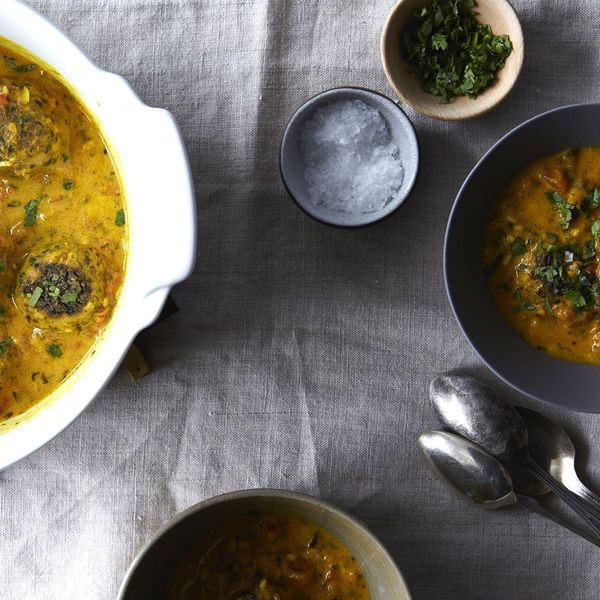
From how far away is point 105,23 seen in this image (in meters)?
2.60

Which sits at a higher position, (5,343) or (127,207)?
(127,207)

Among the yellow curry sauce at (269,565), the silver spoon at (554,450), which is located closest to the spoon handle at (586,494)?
the silver spoon at (554,450)

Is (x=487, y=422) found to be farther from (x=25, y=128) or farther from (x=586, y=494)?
(x=25, y=128)

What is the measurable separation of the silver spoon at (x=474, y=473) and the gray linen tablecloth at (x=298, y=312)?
0.07m

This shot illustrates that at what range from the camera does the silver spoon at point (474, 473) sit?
252 cm

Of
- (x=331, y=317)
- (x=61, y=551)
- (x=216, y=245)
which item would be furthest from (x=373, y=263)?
(x=61, y=551)

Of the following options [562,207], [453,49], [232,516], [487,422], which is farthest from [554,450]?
[453,49]

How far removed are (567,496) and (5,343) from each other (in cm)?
183

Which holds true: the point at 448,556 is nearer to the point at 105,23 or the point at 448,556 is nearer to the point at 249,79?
the point at 249,79

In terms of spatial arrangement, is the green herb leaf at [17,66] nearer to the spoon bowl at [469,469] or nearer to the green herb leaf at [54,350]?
the green herb leaf at [54,350]

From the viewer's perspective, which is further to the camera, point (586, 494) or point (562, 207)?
point (586, 494)

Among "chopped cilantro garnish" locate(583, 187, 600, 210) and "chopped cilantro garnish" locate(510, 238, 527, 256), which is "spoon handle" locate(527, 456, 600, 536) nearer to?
"chopped cilantro garnish" locate(510, 238, 527, 256)

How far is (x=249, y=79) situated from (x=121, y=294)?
85 centimetres

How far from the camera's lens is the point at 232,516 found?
252cm
